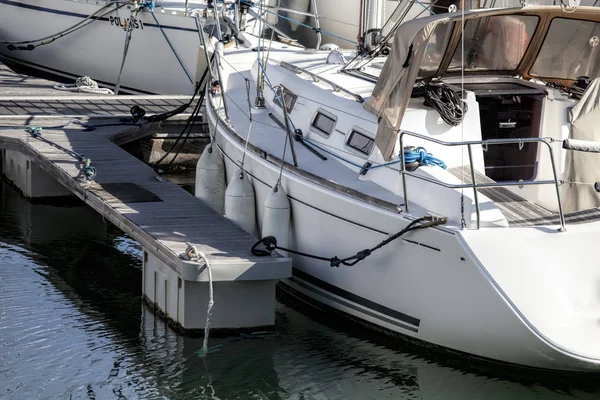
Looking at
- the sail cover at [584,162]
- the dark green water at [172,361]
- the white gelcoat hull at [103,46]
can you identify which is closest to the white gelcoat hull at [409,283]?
the dark green water at [172,361]

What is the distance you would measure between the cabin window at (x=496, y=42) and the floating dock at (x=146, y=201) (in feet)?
8.49

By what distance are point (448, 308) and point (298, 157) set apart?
7.82ft

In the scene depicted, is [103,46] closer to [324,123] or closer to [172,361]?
[324,123]

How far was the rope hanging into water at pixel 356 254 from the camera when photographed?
7957 mm

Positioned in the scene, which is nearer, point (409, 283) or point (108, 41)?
point (409, 283)

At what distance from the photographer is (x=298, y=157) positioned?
974 centimetres

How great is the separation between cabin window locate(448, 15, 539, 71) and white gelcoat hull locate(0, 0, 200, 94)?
938 centimetres

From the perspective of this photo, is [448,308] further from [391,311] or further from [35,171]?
[35,171]

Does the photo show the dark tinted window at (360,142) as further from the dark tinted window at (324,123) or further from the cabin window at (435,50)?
the cabin window at (435,50)

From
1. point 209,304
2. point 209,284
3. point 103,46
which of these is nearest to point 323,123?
point 209,284

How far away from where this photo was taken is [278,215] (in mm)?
9508

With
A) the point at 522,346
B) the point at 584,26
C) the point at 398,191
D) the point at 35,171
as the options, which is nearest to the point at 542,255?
the point at 522,346

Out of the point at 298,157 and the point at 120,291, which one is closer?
the point at 298,157

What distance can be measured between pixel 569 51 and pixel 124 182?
16.3ft
